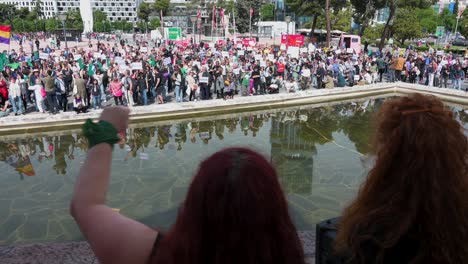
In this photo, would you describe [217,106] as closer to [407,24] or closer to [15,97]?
[15,97]

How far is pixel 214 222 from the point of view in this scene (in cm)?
114

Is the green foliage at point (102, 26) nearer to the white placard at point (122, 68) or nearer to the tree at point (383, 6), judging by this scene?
the tree at point (383, 6)

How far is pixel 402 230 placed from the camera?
140cm

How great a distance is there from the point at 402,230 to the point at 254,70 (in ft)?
50.4

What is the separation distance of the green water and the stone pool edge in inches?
27.0

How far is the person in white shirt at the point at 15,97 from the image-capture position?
12.4 meters

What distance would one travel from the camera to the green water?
6652 mm

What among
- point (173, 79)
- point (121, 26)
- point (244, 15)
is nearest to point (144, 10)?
point (121, 26)

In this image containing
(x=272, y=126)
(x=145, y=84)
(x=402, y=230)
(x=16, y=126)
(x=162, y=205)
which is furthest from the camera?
(x=145, y=84)

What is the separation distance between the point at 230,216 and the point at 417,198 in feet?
2.53

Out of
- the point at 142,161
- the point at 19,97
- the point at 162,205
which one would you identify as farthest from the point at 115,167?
the point at 19,97

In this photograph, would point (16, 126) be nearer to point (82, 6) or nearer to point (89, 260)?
point (89, 260)

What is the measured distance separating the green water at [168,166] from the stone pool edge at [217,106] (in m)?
0.68

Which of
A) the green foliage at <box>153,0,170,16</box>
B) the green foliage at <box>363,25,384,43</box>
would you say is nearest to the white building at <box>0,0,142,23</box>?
the green foliage at <box>153,0,170,16</box>
